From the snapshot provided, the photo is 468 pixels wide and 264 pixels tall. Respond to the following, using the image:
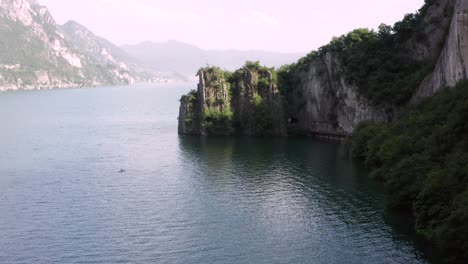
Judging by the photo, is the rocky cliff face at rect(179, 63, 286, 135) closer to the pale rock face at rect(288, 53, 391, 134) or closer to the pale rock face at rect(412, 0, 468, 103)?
the pale rock face at rect(288, 53, 391, 134)

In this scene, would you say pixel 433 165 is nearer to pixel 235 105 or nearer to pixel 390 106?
pixel 390 106

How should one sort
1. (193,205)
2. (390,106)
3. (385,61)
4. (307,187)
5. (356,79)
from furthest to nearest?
(356,79) → (385,61) → (390,106) → (307,187) → (193,205)

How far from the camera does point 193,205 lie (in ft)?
203

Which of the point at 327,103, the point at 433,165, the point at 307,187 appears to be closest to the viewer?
the point at 433,165

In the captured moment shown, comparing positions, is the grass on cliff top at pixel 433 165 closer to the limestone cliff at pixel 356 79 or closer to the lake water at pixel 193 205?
the lake water at pixel 193 205

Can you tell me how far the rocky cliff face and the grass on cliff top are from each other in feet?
124

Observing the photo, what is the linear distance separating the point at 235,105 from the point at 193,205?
6237 cm

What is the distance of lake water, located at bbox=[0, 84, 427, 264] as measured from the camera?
47656 millimetres

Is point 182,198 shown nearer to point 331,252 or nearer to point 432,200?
point 331,252

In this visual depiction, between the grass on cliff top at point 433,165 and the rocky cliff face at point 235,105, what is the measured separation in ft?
124

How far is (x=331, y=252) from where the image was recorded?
4691 centimetres

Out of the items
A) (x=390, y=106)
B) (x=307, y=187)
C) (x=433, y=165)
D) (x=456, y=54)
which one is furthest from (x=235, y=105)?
(x=433, y=165)

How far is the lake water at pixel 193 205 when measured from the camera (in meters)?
47.7

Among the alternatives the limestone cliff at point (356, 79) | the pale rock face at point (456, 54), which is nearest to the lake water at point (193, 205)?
the limestone cliff at point (356, 79)
